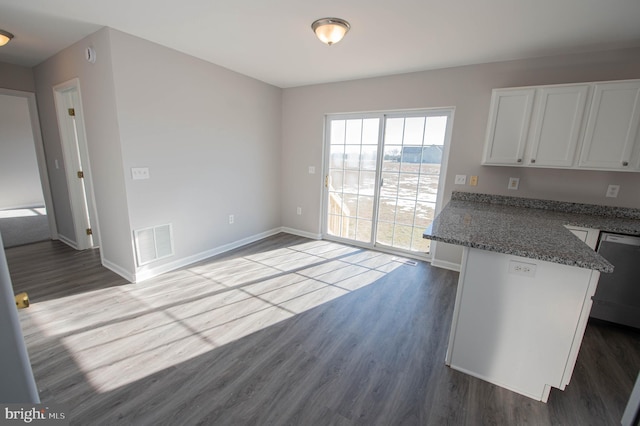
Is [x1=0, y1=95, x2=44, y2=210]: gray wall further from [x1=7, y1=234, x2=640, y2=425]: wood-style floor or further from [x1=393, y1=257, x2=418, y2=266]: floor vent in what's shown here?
[x1=393, y1=257, x2=418, y2=266]: floor vent

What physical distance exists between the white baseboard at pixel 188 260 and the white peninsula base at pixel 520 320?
10.2 feet

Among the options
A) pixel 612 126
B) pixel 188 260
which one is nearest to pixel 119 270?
pixel 188 260

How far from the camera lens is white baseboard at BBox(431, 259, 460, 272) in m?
3.52

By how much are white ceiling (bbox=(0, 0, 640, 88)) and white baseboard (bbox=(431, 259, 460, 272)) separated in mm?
2437

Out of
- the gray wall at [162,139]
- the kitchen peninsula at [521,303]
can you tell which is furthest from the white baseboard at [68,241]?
the kitchen peninsula at [521,303]

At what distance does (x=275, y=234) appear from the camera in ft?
16.1

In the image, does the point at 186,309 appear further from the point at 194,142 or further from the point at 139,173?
the point at 194,142

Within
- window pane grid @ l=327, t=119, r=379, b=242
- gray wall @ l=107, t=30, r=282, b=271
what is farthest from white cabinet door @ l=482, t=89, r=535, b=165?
gray wall @ l=107, t=30, r=282, b=271

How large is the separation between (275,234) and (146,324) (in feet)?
9.02

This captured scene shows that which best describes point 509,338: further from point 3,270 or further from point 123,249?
point 123,249

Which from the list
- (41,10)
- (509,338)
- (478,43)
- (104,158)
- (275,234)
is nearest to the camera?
(509,338)

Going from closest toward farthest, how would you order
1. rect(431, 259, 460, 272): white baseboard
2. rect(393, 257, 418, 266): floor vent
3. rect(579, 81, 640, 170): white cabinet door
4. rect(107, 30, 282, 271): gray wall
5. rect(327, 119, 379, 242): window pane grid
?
1. rect(579, 81, 640, 170): white cabinet door
2. rect(107, 30, 282, 271): gray wall
3. rect(431, 259, 460, 272): white baseboard
4. rect(393, 257, 418, 266): floor vent
5. rect(327, 119, 379, 242): window pane grid

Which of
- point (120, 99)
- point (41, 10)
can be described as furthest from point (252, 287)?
point (41, 10)

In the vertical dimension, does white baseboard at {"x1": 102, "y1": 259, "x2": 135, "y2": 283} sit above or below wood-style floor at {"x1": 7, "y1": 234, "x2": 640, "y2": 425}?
above
